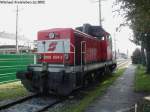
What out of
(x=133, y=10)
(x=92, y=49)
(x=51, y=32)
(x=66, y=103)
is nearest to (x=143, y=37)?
(x=92, y=49)

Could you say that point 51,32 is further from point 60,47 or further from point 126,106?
point 126,106

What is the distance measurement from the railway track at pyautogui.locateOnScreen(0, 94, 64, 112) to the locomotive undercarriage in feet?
1.22

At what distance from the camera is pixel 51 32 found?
14539 mm

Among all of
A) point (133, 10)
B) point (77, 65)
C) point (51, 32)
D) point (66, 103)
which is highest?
point (133, 10)

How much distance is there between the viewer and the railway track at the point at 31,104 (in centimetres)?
1109

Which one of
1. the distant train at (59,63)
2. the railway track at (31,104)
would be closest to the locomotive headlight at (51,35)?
the distant train at (59,63)

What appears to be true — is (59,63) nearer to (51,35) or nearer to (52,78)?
(52,78)

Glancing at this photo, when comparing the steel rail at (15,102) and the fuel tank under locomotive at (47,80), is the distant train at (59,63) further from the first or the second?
the steel rail at (15,102)

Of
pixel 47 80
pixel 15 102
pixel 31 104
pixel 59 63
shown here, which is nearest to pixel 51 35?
pixel 59 63

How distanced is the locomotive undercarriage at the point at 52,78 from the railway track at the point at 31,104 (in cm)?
37

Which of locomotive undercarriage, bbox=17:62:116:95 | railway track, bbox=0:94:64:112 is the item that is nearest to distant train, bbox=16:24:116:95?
locomotive undercarriage, bbox=17:62:116:95

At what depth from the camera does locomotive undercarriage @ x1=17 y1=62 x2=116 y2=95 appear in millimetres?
12875

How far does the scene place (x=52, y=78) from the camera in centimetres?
1307

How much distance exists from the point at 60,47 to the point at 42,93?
2.32 m
